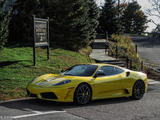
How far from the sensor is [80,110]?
27.6ft

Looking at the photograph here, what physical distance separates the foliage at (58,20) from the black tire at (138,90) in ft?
39.5

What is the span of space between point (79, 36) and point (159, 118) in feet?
51.9

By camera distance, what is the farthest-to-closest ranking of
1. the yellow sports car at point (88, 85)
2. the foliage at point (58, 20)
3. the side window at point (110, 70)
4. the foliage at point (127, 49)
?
1. the foliage at point (127, 49)
2. the foliage at point (58, 20)
3. the side window at point (110, 70)
4. the yellow sports car at point (88, 85)

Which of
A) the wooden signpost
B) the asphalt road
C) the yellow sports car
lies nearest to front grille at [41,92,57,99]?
the yellow sports car

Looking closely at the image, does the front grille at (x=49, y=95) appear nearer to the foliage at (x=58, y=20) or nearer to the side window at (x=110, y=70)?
the side window at (x=110, y=70)

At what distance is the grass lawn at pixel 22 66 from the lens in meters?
11.0

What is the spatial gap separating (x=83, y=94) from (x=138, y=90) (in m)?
2.76

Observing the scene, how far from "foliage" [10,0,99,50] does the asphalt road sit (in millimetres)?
12900

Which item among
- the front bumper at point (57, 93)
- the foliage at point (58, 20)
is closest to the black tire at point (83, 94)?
the front bumper at point (57, 93)

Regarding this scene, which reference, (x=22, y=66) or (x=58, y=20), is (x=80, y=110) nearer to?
(x=22, y=66)

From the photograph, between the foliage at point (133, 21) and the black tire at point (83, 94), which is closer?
the black tire at point (83, 94)

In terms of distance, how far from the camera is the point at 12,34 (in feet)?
73.2

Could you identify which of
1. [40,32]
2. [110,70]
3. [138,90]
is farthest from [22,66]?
[138,90]

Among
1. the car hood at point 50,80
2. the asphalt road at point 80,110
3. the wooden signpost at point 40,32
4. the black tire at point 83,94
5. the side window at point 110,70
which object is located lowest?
the asphalt road at point 80,110
